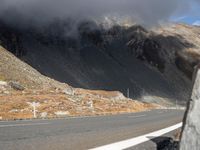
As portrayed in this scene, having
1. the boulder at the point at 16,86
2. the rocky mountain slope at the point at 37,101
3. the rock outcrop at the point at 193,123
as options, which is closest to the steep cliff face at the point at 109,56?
the rocky mountain slope at the point at 37,101

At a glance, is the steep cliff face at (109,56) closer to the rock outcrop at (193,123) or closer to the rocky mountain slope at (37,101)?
the rocky mountain slope at (37,101)

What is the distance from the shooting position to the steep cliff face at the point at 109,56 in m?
100

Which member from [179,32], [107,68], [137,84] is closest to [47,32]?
[107,68]

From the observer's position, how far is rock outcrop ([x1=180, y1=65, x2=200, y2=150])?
17.1 ft

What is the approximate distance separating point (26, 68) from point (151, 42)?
7250cm

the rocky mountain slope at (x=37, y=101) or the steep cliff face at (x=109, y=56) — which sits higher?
the steep cliff face at (x=109, y=56)

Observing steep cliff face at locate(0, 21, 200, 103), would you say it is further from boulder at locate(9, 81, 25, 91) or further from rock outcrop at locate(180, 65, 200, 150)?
rock outcrop at locate(180, 65, 200, 150)

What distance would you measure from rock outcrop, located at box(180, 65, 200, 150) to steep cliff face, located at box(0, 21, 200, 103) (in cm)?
8987

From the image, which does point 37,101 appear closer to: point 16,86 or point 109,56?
point 16,86

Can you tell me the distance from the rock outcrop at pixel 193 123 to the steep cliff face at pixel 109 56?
89867mm

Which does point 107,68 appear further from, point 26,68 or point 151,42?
point 26,68

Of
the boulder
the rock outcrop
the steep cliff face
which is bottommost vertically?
the rock outcrop

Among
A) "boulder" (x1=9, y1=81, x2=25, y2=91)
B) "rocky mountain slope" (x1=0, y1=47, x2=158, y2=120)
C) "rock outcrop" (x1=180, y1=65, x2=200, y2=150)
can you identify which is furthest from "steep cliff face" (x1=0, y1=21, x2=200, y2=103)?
"rock outcrop" (x1=180, y1=65, x2=200, y2=150)

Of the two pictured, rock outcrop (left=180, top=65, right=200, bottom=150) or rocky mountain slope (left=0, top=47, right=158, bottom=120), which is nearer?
rock outcrop (left=180, top=65, right=200, bottom=150)
